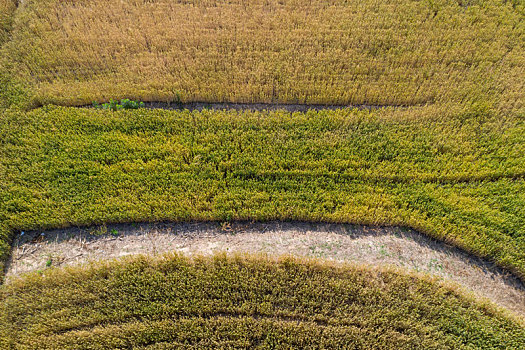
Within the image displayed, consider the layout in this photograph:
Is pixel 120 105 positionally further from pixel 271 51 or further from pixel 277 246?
pixel 277 246

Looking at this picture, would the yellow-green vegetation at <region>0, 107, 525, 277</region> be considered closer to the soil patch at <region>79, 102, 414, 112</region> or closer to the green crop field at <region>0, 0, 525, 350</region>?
the green crop field at <region>0, 0, 525, 350</region>

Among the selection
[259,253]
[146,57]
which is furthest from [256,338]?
[146,57]

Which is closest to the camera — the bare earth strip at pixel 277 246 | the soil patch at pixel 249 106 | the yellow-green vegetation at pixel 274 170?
the bare earth strip at pixel 277 246

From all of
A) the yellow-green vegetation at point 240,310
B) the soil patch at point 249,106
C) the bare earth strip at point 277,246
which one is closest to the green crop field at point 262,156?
the yellow-green vegetation at point 240,310

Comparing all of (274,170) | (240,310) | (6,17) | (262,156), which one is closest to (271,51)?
(262,156)

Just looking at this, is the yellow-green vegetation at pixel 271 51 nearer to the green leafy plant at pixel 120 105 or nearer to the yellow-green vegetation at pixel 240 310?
the green leafy plant at pixel 120 105

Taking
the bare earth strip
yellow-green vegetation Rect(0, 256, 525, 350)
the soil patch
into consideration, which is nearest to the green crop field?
yellow-green vegetation Rect(0, 256, 525, 350)
